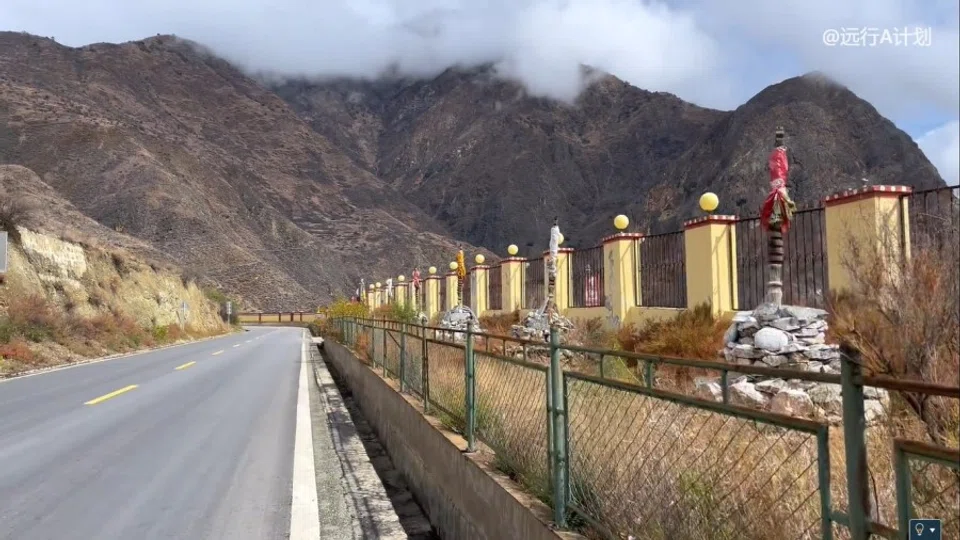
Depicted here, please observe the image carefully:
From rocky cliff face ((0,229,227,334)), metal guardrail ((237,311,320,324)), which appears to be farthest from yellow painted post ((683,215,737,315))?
metal guardrail ((237,311,320,324))

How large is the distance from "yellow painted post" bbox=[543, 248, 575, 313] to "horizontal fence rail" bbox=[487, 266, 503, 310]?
5.34 meters

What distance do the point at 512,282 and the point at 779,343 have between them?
14.8 m

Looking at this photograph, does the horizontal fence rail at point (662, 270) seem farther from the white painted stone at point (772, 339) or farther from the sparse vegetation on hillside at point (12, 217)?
the sparse vegetation on hillside at point (12, 217)

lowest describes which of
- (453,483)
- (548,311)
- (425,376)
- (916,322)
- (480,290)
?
(453,483)

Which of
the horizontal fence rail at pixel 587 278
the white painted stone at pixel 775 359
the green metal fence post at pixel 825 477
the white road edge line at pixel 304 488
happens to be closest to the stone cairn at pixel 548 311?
the horizontal fence rail at pixel 587 278

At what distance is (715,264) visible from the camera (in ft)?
38.6

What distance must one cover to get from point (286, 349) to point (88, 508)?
23454 mm

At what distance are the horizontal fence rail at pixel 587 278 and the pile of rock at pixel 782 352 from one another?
7.28 m

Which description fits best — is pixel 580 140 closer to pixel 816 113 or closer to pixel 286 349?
pixel 816 113

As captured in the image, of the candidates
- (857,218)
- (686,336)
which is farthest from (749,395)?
(686,336)

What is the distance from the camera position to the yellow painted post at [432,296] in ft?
114

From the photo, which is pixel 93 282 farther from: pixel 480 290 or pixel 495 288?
pixel 495 288

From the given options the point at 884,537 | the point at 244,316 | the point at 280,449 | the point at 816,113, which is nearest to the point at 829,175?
the point at 816,113

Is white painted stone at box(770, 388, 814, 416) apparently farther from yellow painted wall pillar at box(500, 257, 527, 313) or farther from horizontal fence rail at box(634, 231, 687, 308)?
yellow painted wall pillar at box(500, 257, 527, 313)
